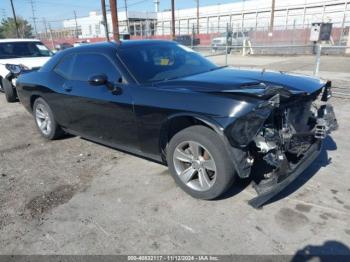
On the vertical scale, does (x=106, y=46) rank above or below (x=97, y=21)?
below

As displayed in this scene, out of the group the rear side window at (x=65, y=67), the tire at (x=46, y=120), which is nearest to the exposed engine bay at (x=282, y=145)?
the rear side window at (x=65, y=67)

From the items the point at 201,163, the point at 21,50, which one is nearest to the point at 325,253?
the point at 201,163

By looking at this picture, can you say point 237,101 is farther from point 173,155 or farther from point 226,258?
point 226,258

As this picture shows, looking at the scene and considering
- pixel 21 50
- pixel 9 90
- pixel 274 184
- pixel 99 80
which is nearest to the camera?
pixel 274 184

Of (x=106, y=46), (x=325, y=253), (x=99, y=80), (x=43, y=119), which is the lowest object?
(x=325, y=253)

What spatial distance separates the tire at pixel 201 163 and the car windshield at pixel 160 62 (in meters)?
0.90

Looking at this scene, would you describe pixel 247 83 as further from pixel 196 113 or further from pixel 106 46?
pixel 106 46

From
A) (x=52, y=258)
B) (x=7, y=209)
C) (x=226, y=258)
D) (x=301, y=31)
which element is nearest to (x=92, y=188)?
(x=7, y=209)

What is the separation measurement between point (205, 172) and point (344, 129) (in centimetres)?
346

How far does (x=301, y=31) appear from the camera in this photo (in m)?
29.1

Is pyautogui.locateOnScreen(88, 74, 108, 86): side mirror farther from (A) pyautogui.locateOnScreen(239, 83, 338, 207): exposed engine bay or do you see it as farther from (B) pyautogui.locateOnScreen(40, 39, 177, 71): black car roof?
(A) pyautogui.locateOnScreen(239, 83, 338, 207): exposed engine bay

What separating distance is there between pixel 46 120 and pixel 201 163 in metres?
3.41

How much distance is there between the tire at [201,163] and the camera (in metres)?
3.08

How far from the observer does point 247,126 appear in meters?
2.87
